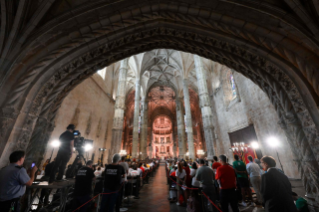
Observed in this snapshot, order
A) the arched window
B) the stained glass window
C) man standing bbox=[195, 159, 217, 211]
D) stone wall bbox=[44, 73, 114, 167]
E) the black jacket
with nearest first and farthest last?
the black jacket → man standing bbox=[195, 159, 217, 211] → stone wall bbox=[44, 73, 114, 167] → the stained glass window → the arched window

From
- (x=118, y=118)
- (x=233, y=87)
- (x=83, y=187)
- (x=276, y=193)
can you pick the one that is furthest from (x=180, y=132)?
(x=276, y=193)

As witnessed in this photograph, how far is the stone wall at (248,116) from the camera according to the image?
6.52 meters

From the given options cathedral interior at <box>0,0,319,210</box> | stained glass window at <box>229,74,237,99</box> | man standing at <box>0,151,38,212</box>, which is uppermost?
stained glass window at <box>229,74,237,99</box>

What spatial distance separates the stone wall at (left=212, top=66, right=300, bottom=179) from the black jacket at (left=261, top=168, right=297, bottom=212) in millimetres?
2644

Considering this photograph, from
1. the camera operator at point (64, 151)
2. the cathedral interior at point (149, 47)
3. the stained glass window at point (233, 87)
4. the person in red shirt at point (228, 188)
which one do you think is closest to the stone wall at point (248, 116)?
the stained glass window at point (233, 87)

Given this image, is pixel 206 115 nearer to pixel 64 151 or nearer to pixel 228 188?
pixel 228 188

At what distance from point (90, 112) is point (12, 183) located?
11.7 metres

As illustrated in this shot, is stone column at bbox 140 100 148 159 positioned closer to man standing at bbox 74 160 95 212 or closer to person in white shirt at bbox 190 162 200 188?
person in white shirt at bbox 190 162 200 188

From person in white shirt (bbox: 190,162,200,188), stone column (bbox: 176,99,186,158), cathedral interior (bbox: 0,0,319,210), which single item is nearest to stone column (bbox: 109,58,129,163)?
cathedral interior (bbox: 0,0,319,210)

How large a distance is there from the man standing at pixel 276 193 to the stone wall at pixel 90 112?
30.9ft

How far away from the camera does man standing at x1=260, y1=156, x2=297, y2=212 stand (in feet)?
5.47

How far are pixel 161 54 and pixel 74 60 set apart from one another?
18430mm

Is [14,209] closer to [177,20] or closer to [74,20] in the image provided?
[74,20]

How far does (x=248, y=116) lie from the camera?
30.7ft
